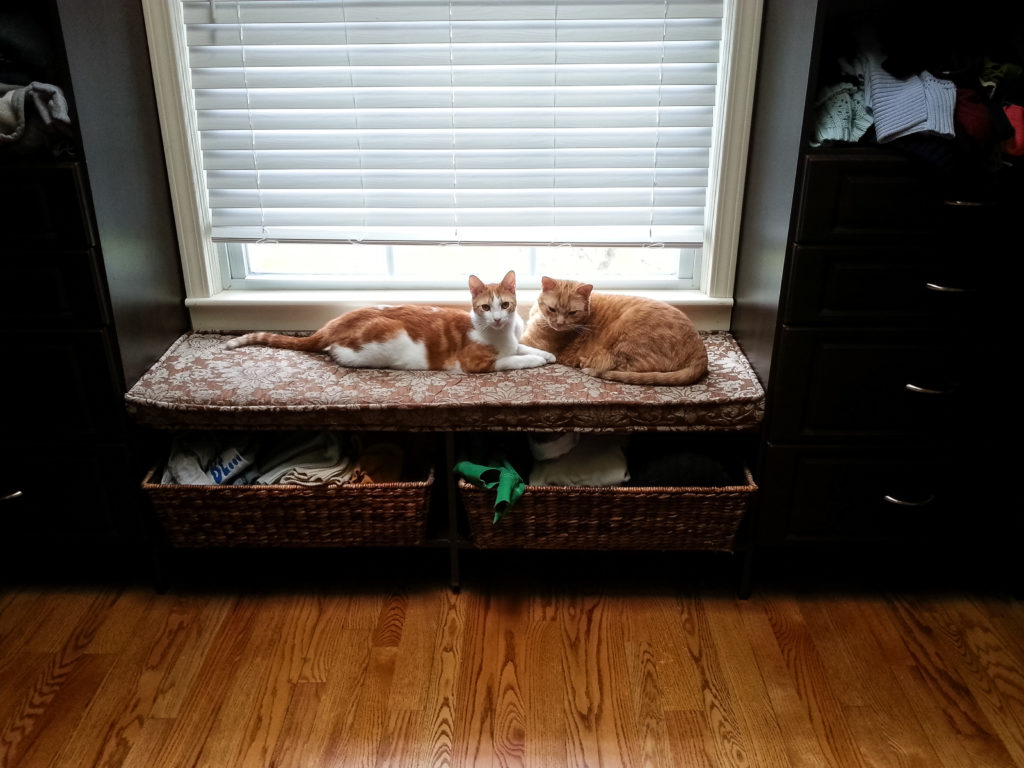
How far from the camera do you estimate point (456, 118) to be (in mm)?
2004

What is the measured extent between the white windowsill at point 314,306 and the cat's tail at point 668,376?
0.31 metres

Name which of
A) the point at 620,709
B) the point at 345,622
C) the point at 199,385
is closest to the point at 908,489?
the point at 620,709

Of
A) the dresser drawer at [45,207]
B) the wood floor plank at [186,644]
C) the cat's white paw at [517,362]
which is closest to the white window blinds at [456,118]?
the cat's white paw at [517,362]

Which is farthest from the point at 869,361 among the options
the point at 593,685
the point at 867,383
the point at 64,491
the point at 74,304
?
the point at 64,491

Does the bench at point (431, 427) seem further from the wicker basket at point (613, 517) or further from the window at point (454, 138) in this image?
the window at point (454, 138)

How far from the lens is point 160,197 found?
6.52 feet

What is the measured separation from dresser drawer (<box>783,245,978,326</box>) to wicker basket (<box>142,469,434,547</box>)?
917 mm

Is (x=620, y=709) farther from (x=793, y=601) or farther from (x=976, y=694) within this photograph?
(x=976, y=694)

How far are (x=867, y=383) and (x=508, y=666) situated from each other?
1001mm

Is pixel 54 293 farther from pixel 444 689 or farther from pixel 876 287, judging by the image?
pixel 876 287

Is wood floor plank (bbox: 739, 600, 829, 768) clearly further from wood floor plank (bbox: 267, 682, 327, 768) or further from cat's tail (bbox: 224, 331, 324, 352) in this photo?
cat's tail (bbox: 224, 331, 324, 352)

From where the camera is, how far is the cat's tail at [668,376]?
184cm

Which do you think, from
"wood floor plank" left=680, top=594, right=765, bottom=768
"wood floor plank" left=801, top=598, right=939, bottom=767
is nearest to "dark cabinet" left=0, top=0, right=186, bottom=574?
"wood floor plank" left=680, top=594, right=765, bottom=768

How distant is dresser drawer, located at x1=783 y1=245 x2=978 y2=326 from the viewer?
1.63 meters
